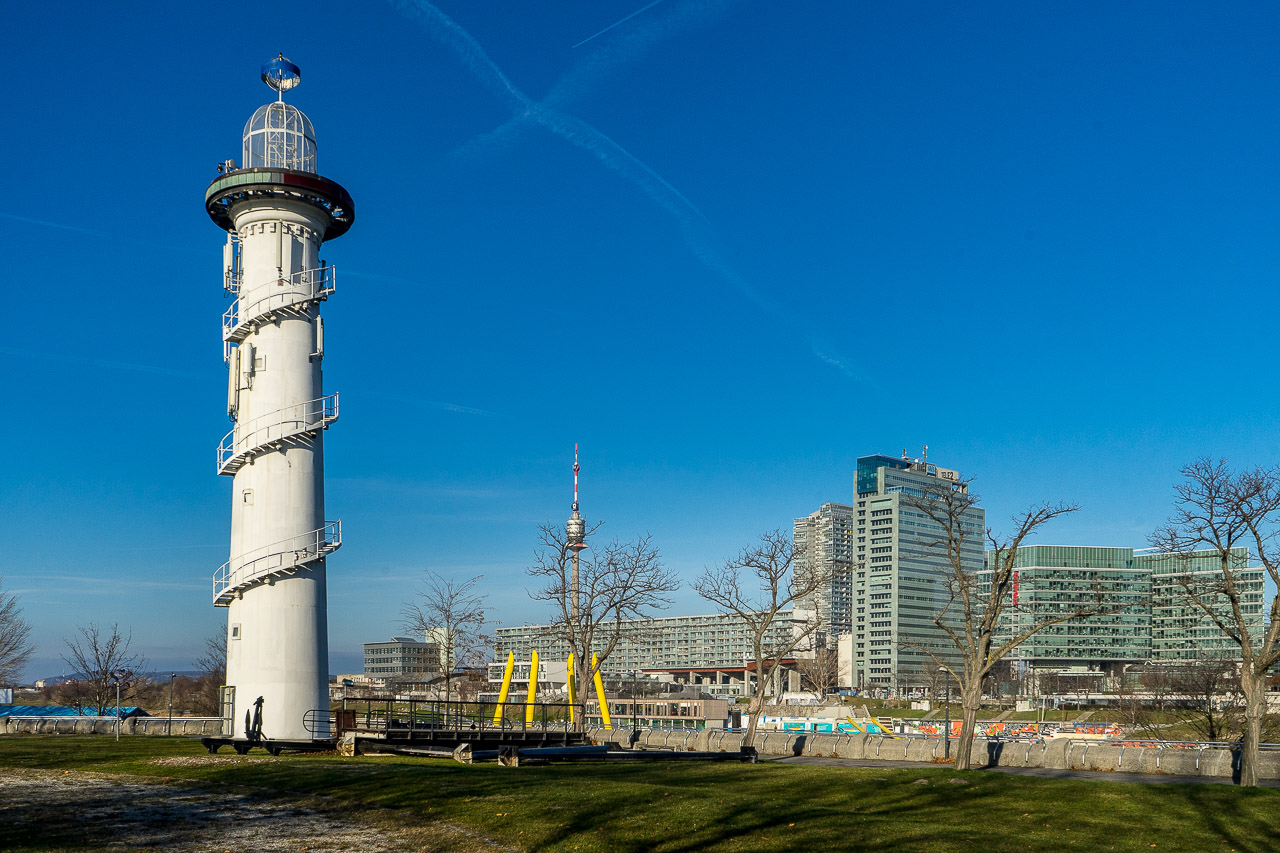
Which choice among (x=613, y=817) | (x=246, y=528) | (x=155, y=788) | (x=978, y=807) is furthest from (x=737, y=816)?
(x=246, y=528)

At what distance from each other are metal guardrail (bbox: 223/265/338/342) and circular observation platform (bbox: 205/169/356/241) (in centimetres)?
238

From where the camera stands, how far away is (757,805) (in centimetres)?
1852

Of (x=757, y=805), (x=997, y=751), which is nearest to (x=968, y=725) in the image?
(x=997, y=751)

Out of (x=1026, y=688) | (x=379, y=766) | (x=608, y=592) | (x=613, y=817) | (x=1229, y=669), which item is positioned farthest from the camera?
(x=1026, y=688)

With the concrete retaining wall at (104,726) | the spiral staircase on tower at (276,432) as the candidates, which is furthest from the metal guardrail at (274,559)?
the concrete retaining wall at (104,726)

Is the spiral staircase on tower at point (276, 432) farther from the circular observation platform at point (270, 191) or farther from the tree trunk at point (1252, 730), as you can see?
the tree trunk at point (1252, 730)

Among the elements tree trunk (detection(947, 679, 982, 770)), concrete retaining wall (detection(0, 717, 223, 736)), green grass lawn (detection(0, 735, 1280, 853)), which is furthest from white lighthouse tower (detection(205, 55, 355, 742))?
tree trunk (detection(947, 679, 982, 770))

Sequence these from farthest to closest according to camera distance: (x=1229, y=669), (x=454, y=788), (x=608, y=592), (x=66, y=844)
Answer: (x=1229, y=669), (x=608, y=592), (x=454, y=788), (x=66, y=844)

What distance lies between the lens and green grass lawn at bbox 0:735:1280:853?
15516 millimetres

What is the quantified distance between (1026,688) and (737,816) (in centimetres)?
16534

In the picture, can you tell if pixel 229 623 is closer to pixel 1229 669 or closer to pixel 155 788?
pixel 155 788

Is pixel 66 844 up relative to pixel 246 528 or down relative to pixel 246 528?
down

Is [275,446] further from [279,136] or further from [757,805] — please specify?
[757,805]

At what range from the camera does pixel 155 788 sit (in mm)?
20672
